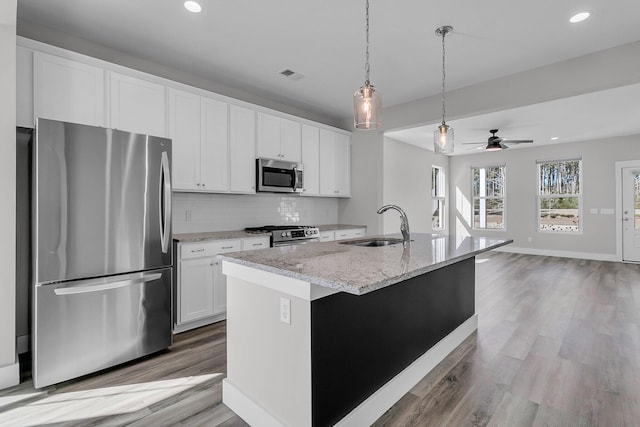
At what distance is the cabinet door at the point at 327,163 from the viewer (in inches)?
197

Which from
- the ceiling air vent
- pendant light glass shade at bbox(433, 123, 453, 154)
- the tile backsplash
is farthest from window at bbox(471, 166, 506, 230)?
the ceiling air vent

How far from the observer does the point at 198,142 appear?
11.4ft

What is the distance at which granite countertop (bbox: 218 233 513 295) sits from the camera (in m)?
1.34

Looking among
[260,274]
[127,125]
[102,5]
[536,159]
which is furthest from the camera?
[536,159]

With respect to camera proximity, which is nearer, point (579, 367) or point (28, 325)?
point (579, 367)

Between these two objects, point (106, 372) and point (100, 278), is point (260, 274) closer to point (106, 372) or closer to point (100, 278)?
point (100, 278)

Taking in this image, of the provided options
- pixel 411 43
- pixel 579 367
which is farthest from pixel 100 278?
pixel 579 367

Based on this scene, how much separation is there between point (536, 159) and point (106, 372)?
894 centimetres

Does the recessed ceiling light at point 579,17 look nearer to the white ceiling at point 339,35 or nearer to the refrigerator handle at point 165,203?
the white ceiling at point 339,35

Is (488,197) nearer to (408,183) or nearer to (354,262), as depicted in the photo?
(408,183)

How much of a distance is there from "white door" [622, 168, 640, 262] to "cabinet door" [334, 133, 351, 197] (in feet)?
19.1

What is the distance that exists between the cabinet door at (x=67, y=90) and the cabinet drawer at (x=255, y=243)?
1731 millimetres

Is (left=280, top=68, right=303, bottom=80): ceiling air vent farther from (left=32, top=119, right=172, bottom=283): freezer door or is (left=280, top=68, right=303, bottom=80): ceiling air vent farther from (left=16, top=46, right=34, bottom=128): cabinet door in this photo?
(left=16, top=46, right=34, bottom=128): cabinet door

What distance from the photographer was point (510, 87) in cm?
390
